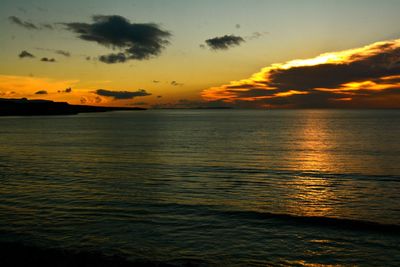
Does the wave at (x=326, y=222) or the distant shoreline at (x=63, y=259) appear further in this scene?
the wave at (x=326, y=222)

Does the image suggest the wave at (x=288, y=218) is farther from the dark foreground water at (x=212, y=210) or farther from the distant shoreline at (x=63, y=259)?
the distant shoreline at (x=63, y=259)

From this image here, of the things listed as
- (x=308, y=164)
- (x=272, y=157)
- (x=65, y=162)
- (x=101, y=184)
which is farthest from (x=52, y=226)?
(x=272, y=157)

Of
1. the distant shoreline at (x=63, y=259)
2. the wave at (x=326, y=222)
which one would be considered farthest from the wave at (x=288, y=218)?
the distant shoreline at (x=63, y=259)

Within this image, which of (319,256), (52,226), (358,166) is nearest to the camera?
(319,256)

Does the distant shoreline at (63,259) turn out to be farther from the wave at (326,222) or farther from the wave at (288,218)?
the wave at (326,222)

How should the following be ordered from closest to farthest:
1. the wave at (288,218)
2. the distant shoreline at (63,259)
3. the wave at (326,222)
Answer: the distant shoreline at (63,259) → the wave at (326,222) → the wave at (288,218)

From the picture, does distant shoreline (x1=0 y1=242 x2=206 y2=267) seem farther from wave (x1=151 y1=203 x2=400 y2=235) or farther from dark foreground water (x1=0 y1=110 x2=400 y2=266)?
wave (x1=151 y1=203 x2=400 y2=235)

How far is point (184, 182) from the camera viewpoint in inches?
1325

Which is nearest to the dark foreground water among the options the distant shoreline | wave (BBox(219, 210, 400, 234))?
wave (BBox(219, 210, 400, 234))

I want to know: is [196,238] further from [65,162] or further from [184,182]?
[65,162]

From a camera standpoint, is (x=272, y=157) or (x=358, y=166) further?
(x=272, y=157)

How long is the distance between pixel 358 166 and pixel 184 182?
71.8 ft

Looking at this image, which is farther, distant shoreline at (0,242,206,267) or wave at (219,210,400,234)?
wave at (219,210,400,234)

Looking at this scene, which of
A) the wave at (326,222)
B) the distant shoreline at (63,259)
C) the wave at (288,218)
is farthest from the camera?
the wave at (288,218)
